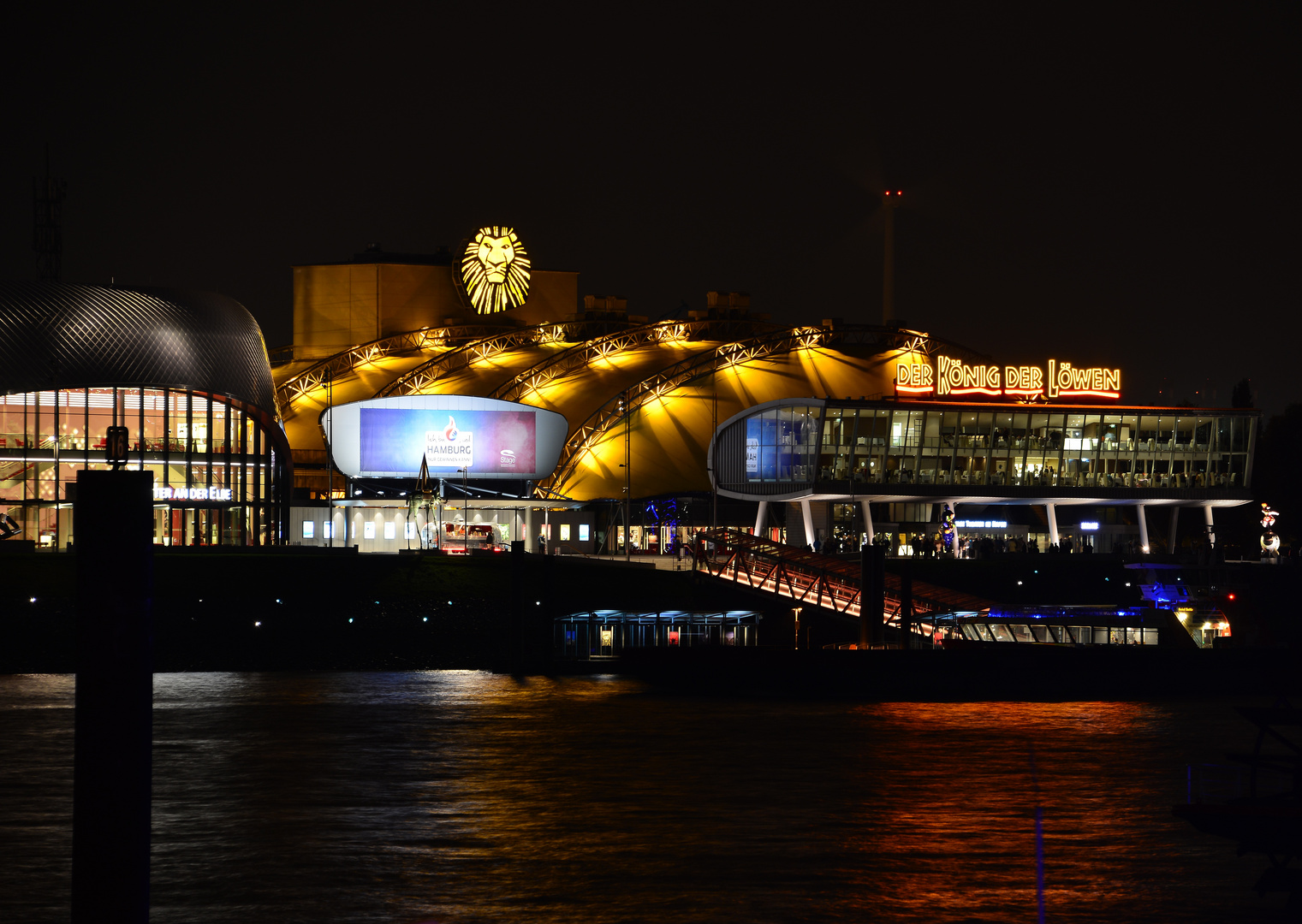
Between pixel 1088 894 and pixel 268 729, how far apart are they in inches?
1170

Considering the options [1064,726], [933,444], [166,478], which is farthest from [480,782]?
[933,444]

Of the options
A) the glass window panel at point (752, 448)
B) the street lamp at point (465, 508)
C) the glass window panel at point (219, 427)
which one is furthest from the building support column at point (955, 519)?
the glass window panel at point (219, 427)

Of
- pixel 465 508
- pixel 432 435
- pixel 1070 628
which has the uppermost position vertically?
pixel 432 435

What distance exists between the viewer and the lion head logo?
542 feet

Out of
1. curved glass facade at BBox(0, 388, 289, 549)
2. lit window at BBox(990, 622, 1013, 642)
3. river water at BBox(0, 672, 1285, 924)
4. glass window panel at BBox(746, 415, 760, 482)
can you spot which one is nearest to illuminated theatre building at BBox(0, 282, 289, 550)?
curved glass facade at BBox(0, 388, 289, 549)

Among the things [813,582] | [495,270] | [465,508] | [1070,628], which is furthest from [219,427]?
[495,270]

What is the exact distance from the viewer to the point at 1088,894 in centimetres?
2769

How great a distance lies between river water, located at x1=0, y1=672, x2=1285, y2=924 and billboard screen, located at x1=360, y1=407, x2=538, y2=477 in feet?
193

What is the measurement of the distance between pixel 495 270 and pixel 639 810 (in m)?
133

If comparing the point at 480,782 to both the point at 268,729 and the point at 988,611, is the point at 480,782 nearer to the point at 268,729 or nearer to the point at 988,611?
the point at 268,729

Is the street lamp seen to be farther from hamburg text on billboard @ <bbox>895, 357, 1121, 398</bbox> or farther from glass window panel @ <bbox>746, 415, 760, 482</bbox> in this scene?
hamburg text on billboard @ <bbox>895, 357, 1121, 398</bbox>

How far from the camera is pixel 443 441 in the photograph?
391 feet

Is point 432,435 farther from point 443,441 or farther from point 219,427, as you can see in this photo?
point 219,427

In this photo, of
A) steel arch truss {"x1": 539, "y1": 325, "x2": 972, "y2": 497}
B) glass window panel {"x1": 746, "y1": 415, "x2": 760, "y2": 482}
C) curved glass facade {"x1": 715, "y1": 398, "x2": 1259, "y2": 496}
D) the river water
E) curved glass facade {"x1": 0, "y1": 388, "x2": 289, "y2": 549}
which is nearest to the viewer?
the river water
